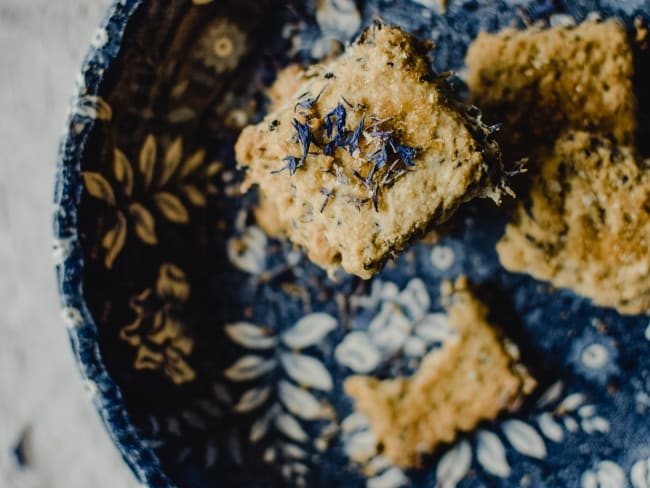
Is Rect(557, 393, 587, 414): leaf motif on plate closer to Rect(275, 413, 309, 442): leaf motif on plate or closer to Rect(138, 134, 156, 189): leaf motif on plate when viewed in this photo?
Rect(275, 413, 309, 442): leaf motif on plate

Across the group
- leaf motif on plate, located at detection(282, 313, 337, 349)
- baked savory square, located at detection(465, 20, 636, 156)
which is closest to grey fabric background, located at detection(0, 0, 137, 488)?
leaf motif on plate, located at detection(282, 313, 337, 349)

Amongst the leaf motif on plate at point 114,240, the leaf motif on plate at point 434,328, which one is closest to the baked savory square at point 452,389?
the leaf motif on plate at point 434,328

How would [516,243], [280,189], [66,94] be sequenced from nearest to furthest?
[280,189], [516,243], [66,94]

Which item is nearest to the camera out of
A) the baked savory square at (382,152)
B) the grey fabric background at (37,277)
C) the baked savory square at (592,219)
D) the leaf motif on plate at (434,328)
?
the baked savory square at (382,152)

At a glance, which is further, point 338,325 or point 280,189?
point 338,325

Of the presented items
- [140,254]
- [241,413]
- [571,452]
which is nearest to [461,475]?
[571,452]

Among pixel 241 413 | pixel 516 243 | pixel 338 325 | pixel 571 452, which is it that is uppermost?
pixel 516 243

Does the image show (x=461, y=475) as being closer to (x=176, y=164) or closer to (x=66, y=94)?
(x=176, y=164)

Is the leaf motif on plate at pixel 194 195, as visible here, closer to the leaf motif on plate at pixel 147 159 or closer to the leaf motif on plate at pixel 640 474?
the leaf motif on plate at pixel 147 159
